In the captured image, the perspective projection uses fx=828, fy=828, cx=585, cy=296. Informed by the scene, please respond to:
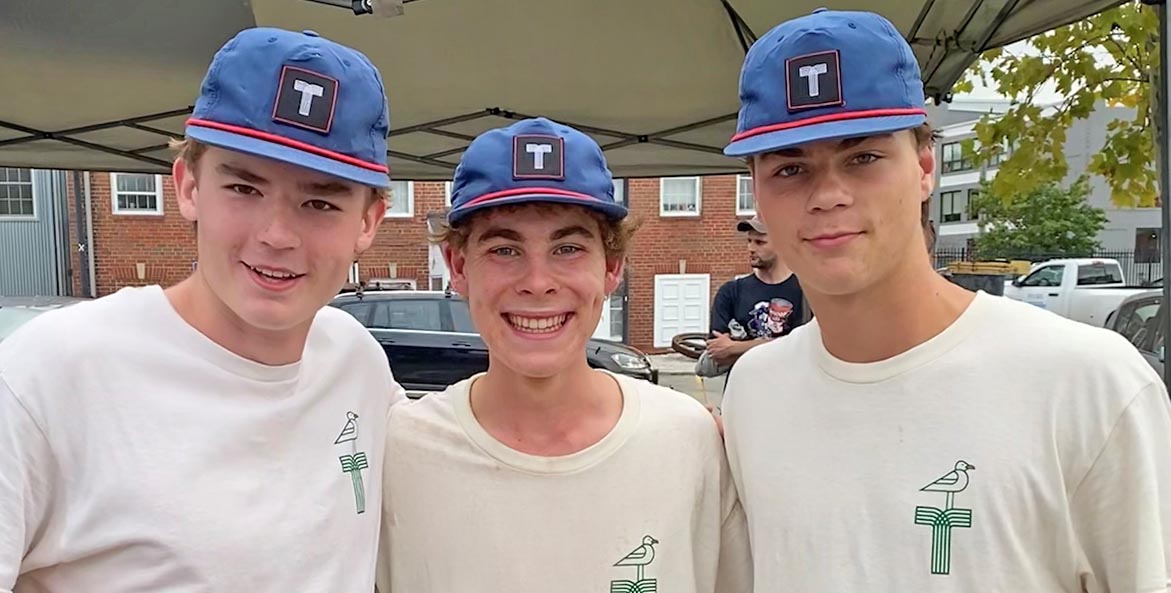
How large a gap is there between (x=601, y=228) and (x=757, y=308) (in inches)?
127

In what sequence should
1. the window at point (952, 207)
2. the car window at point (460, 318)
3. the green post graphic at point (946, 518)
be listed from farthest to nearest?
the window at point (952, 207) → the car window at point (460, 318) → the green post graphic at point (946, 518)

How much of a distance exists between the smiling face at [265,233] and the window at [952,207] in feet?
126

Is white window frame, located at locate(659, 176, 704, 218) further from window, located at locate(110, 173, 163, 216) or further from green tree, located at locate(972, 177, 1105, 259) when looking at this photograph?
green tree, located at locate(972, 177, 1105, 259)

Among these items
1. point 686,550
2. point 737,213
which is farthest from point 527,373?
point 737,213

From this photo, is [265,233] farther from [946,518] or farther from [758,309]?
[758,309]

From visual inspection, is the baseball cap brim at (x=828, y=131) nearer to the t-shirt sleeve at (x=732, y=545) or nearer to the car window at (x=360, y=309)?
the t-shirt sleeve at (x=732, y=545)

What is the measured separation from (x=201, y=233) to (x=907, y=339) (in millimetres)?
1244

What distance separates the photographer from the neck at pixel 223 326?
148 centimetres

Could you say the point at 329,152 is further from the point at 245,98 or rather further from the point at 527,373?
the point at 527,373

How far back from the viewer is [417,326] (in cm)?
845

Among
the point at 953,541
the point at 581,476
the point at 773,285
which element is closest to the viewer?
the point at 953,541

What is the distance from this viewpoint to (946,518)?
1321mm

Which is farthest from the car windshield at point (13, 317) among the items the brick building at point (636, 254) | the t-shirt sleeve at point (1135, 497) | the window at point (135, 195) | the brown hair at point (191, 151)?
the window at point (135, 195)

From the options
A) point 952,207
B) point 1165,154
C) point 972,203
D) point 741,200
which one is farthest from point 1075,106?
point 952,207
